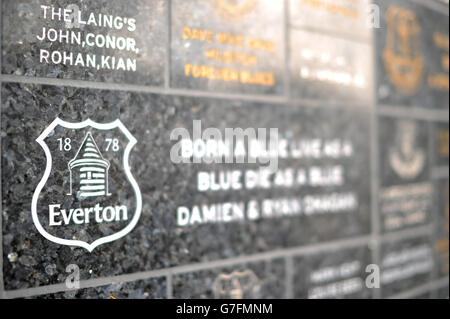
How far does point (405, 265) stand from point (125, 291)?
6.73 ft

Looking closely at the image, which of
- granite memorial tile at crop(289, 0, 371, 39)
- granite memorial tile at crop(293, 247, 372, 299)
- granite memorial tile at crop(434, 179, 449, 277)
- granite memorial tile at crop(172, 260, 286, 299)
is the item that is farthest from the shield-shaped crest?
granite memorial tile at crop(434, 179, 449, 277)

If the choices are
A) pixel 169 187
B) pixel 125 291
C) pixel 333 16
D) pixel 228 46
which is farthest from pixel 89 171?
pixel 333 16

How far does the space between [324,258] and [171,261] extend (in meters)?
1.01

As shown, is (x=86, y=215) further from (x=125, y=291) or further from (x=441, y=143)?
(x=441, y=143)

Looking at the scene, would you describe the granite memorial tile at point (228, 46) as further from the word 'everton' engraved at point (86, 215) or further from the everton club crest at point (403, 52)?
the everton club crest at point (403, 52)

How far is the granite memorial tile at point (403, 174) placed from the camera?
3305 millimetres

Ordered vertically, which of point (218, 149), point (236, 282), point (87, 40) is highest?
point (87, 40)

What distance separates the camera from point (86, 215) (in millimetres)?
2096

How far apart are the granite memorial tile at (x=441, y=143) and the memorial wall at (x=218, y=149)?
0.10 m

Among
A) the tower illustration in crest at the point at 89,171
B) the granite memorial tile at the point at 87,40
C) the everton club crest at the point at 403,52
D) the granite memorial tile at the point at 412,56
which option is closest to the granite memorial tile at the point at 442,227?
the granite memorial tile at the point at 412,56

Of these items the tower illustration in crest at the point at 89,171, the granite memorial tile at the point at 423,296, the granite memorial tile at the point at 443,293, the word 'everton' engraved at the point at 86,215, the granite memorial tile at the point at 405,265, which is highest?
the tower illustration in crest at the point at 89,171

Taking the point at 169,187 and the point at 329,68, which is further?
the point at 329,68

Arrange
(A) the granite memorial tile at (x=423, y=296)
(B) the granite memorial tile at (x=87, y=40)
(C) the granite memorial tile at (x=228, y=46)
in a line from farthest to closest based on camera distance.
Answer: (A) the granite memorial tile at (x=423, y=296), (C) the granite memorial tile at (x=228, y=46), (B) the granite memorial tile at (x=87, y=40)

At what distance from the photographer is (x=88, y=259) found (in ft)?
6.86
